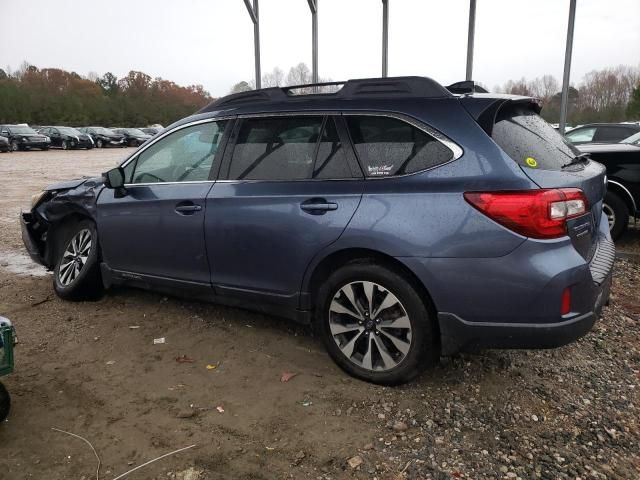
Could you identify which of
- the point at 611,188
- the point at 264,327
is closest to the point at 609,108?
the point at 611,188

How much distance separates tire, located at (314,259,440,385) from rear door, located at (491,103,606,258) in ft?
2.82

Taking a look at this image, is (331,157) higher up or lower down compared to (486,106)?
lower down

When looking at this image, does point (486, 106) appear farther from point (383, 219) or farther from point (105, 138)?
point (105, 138)

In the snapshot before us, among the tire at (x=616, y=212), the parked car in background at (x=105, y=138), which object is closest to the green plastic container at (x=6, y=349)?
the tire at (x=616, y=212)

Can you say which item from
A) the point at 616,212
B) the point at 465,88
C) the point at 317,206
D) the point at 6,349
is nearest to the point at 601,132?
the point at 616,212

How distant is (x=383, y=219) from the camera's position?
2906 mm

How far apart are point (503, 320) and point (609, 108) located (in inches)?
1883

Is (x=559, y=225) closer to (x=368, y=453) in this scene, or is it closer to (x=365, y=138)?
(x=365, y=138)

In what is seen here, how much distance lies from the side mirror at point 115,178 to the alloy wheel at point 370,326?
6.67 feet

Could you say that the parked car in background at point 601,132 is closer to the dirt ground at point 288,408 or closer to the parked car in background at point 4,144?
the dirt ground at point 288,408

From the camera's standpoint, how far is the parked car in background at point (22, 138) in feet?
98.6

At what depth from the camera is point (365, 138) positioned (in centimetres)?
312

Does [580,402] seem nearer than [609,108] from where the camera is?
Yes

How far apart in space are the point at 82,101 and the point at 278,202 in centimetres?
5977
